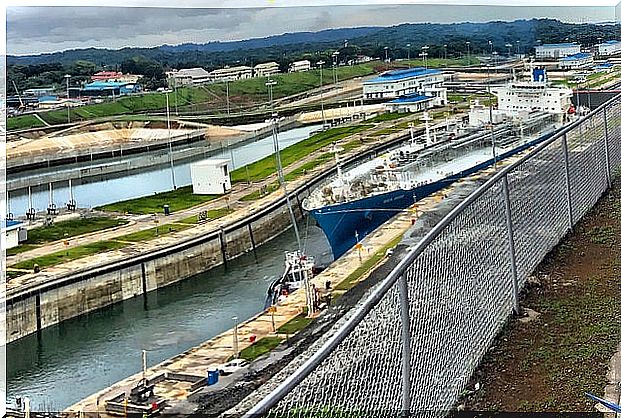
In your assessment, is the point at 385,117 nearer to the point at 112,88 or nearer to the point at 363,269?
the point at 112,88

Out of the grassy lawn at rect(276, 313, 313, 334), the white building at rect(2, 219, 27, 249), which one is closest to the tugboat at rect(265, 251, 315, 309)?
the grassy lawn at rect(276, 313, 313, 334)

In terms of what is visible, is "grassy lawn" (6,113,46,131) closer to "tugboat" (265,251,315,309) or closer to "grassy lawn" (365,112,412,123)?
"grassy lawn" (365,112,412,123)

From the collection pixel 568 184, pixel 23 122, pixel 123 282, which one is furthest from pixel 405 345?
pixel 23 122

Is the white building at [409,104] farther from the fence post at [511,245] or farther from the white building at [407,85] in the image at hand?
the fence post at [511,245]

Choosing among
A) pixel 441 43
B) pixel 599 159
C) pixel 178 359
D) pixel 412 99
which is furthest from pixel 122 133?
pixel 599 159

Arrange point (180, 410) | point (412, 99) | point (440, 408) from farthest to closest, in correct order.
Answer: point (412, 99) < point (180, 410) < point (440, 408)

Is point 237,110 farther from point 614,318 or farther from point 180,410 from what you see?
point 614,318
